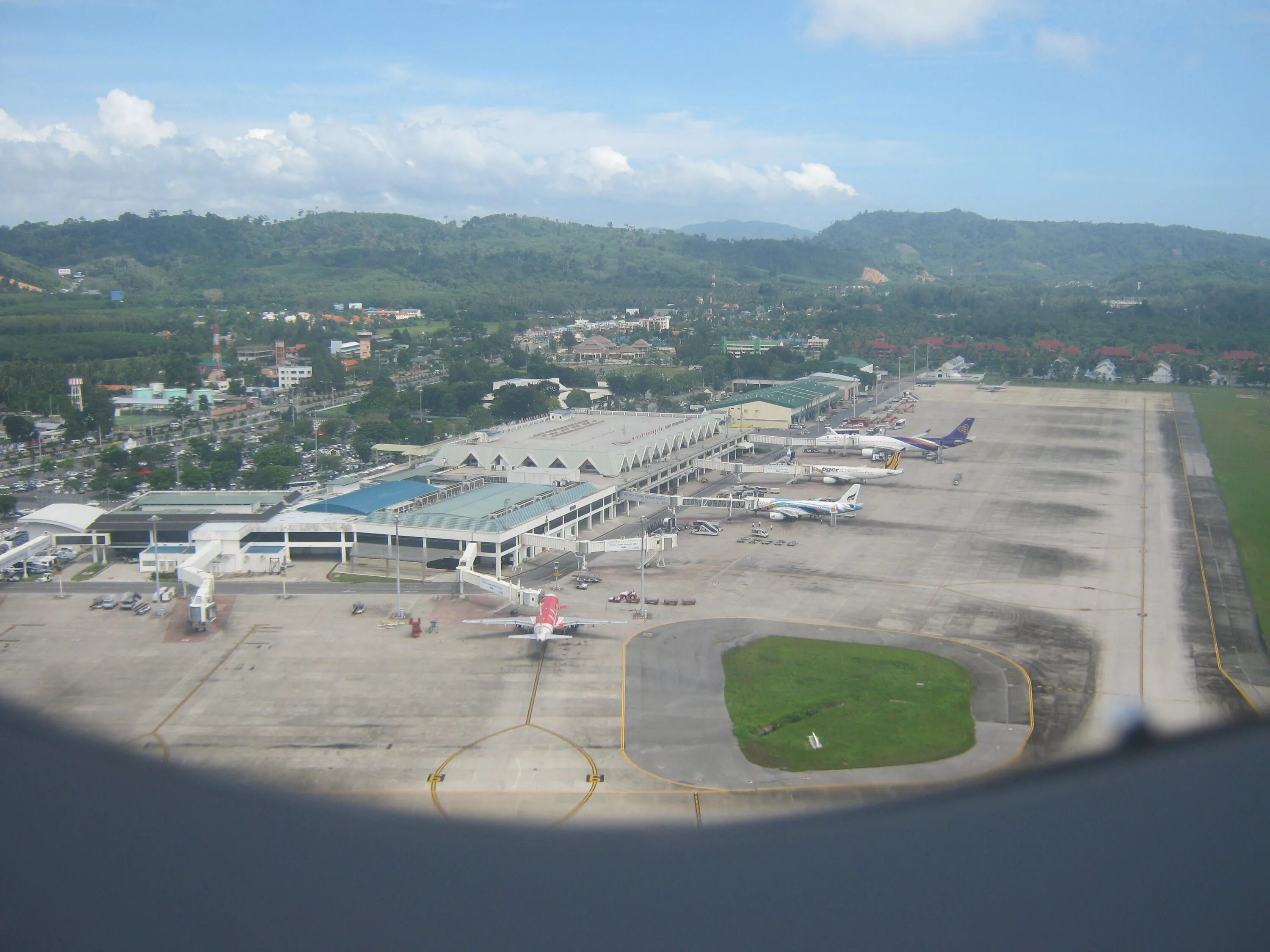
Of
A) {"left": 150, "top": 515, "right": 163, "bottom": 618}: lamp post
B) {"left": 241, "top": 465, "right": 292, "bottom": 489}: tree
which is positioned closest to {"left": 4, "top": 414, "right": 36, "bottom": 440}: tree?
{"left": 241, "top": 465, "right": 292, "bottom": 489}: tree

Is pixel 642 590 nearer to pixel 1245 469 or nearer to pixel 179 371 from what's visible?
pixel 1245 469

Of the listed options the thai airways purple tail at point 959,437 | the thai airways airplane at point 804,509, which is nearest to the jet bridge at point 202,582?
the thai airways airplane at point 804,509

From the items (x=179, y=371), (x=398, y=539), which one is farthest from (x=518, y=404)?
(x=398, y=539)

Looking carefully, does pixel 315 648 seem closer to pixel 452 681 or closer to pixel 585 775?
pixel 452 681

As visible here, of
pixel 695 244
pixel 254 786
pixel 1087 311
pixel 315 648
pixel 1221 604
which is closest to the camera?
pixel 254 786

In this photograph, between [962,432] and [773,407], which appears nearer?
[962,432]

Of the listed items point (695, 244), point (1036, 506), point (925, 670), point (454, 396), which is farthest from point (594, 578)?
point (695, 244)

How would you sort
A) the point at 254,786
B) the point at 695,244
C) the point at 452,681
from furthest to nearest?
the point at 695,244 < the point at 452,681 < the point at 254,786
